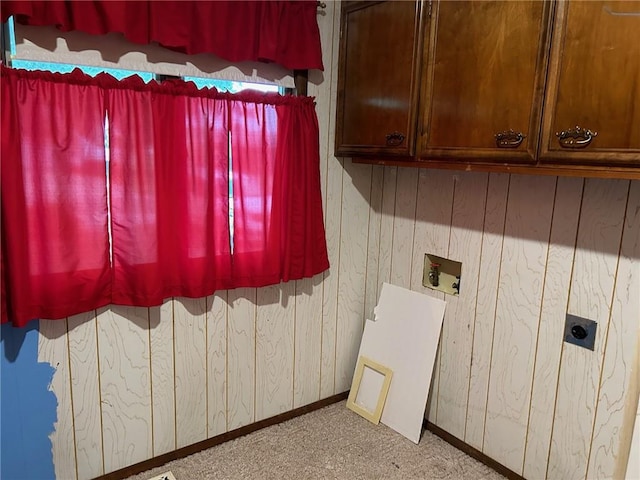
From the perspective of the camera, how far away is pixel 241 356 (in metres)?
2.33

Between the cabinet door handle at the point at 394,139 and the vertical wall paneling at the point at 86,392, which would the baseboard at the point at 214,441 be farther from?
the cabinet door handle at the point at 394,139

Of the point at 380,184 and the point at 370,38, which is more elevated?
the point at 370,38

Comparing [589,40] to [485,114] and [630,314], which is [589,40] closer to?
[485,114]

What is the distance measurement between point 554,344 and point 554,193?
622 millimetres

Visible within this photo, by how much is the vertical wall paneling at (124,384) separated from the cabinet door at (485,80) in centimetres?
144

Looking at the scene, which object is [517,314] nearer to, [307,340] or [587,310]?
[587,310]

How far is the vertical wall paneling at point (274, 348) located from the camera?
2.38 meters

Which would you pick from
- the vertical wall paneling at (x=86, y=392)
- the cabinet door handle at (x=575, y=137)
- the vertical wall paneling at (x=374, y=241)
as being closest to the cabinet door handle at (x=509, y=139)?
the cabinet door handle at (x=575, y=137)

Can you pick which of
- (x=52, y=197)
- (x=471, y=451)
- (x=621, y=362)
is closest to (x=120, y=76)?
(x=52, y=197)

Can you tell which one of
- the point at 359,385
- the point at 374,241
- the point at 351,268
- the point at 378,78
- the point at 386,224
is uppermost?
the point at 378,78

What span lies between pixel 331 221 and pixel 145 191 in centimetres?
101

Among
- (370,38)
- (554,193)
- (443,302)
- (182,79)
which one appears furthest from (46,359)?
(554,193)

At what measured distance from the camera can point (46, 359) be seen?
71.4 inches

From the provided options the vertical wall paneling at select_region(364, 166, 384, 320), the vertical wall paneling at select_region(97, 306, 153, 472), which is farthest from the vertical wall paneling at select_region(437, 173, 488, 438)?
the vertical wall paneling at select_region(97, 306, 153, 472)
